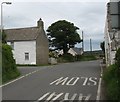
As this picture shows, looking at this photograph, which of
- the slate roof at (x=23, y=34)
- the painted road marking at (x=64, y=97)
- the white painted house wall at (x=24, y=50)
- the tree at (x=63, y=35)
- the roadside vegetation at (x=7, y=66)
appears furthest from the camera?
the tree at (x=63, y=35)

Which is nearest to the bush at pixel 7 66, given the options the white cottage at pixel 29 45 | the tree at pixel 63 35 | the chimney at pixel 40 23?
the white cottage at pixel 29 45

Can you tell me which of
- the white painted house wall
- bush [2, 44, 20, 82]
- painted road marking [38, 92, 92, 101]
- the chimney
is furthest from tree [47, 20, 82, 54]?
painted road marking [38, 92, 92, 101]

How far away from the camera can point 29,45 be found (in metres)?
60.8

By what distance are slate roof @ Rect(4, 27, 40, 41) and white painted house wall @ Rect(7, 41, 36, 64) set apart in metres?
0.84

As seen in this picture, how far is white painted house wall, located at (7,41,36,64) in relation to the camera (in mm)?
60213

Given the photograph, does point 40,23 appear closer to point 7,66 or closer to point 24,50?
point 24,50

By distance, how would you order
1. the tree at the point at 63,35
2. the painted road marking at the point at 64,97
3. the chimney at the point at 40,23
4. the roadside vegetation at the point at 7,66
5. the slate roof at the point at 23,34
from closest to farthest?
the painted road marking at the point at 64,97
the roadside vegetation at the point at 7,66
the slate roof at the point at 23,34
the chimney at the point at 40,23
the tree at the point at 63,35

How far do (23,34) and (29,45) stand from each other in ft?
10.9

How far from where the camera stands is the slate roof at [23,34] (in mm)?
61172

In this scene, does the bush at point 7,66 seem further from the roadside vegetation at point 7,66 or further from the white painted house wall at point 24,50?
the white painted house wall at point 24,50

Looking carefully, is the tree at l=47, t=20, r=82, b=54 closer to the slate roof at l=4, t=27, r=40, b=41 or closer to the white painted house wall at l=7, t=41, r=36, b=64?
the slate roof at l=4, t=27, r=40, b=41

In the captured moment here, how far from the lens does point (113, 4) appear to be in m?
8.07

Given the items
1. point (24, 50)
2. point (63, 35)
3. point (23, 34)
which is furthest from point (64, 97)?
point (63, 35)

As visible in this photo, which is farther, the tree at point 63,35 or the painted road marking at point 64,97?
the tree at point 63,35
